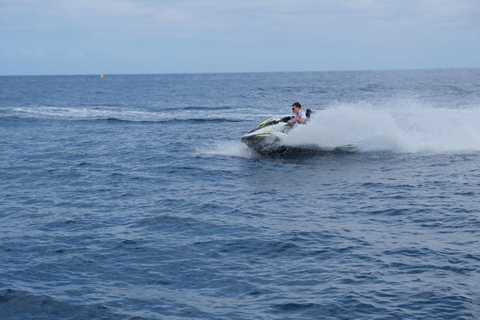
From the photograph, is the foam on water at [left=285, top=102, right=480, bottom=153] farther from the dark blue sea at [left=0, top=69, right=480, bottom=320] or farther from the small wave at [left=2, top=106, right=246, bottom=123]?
the small wave at [left=2, top=106, right=246, bottom=123]

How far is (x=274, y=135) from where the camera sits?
21.1 metres

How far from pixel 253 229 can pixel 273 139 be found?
9.21 metres

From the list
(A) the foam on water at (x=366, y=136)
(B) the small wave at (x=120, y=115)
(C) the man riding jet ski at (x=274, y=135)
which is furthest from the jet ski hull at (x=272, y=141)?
(B) the small wave at (x=120, y=115)

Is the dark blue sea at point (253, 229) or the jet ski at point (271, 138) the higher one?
the jet ski at point (271, 138)

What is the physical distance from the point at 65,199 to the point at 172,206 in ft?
11.8

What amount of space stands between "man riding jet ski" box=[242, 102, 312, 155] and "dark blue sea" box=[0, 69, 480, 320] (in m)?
0.44

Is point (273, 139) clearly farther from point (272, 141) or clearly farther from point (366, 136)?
point (366, 136)

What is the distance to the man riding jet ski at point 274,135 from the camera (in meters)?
21.0

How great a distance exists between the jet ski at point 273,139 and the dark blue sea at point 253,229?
15.0 inches

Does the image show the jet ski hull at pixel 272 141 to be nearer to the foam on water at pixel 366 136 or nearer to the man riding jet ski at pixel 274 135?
the man riding jet ski at pixel 274 135

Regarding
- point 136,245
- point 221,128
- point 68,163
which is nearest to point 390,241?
point 136,245

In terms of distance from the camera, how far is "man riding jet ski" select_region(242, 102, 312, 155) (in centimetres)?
2103

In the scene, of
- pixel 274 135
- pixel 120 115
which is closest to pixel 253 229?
pixel 274 135

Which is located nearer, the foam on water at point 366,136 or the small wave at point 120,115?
the foam on water at point 366,136
